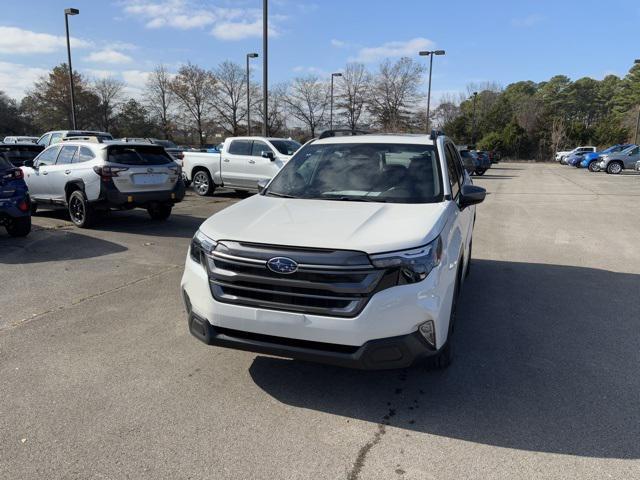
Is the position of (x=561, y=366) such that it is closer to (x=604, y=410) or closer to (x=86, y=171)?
(x=604, y=410)

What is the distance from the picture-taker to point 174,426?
309 cm

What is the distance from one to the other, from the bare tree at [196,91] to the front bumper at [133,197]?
5254cm

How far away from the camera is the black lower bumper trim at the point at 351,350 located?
2.99 meters

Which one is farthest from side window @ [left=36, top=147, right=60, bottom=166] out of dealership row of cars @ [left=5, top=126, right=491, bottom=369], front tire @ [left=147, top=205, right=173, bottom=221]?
dealership row of cars @ [left=5, top=126, right=491, bottom=369]

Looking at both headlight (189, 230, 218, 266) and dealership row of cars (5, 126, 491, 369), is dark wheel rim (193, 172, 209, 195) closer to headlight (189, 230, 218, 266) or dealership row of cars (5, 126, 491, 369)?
dealership row of cars (5, 126, 491, 369)

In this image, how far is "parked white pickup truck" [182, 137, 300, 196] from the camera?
14.5 m

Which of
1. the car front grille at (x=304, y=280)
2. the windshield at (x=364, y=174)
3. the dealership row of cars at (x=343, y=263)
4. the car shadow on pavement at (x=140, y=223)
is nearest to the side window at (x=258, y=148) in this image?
the car shadow on pavement at (x=140, y=223)

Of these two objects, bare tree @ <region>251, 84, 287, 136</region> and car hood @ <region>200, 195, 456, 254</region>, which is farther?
bare tree @ <region>251, 84, 287, 136</region>

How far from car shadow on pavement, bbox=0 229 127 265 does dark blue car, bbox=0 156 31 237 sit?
0.26 m

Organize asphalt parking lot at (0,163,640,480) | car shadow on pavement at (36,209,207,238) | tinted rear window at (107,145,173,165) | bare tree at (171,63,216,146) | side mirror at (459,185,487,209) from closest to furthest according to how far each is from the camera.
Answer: asphalt parking lot at (0,163,640,480)
side mirror at (459,185,487,209)
tinted rear window at (107,145,173,165)
car shadow on pavement at (36,209,207,238)
bare tree at (171,63,216,146)

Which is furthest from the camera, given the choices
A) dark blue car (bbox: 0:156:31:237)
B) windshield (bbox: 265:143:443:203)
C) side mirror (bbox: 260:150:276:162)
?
side mirror (bbox: 260:150:276:162)

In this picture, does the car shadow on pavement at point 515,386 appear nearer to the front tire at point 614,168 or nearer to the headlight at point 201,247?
the headlight at point 201,247

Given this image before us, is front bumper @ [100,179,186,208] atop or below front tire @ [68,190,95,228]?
atop

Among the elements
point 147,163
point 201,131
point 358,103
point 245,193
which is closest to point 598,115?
point 358,103
